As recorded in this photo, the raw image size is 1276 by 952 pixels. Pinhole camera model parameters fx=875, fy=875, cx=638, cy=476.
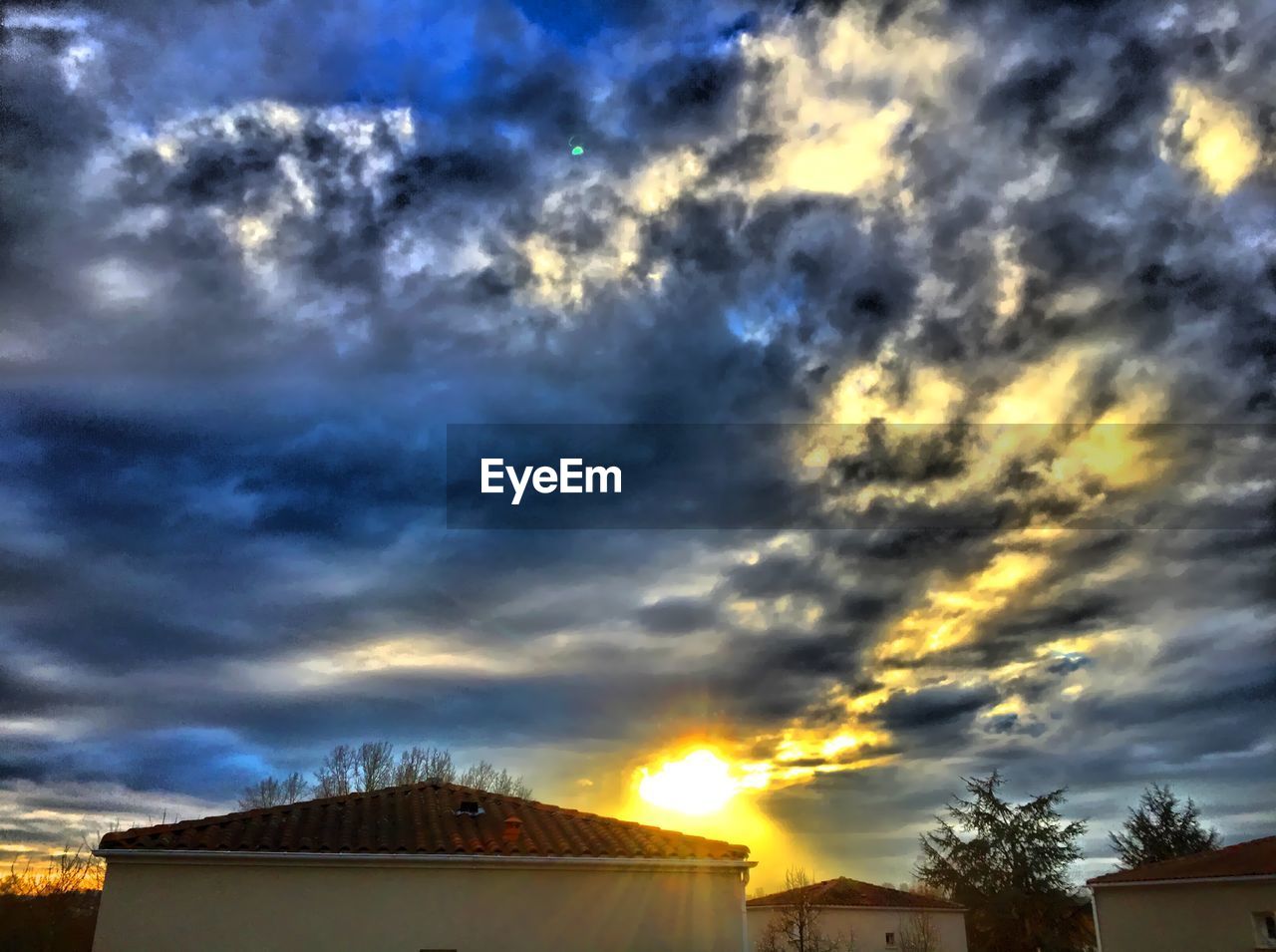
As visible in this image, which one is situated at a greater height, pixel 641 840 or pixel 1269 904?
pixel 641 840

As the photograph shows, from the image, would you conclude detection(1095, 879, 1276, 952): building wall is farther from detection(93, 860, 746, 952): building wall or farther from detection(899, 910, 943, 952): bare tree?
detection(93, 860, 746, 952): building wall

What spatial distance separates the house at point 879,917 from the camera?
3881 centimetres

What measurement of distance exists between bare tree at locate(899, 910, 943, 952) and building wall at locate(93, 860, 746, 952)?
25538mm

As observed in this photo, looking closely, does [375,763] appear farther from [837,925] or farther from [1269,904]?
[1269,904]

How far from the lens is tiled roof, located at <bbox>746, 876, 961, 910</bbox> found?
39.8 meters

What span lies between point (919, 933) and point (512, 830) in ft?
94.9

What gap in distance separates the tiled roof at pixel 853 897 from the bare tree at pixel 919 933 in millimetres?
521

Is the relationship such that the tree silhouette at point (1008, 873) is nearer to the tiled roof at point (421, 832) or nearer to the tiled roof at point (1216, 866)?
the tiled roof at point (1216, 866)

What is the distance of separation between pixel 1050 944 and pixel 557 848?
120 feet

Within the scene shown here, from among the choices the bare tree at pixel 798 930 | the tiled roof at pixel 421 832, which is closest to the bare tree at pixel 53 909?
the tiled roof at pixel 421 832

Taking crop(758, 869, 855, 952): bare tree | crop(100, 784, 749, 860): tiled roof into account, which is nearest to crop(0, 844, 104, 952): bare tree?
crop(100, 784, 749, 860): tiled roof

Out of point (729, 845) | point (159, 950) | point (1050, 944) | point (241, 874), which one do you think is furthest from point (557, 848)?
point (1050, 944)

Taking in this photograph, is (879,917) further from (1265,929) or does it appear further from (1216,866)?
(1265,929)

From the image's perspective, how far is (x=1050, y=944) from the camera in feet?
139
